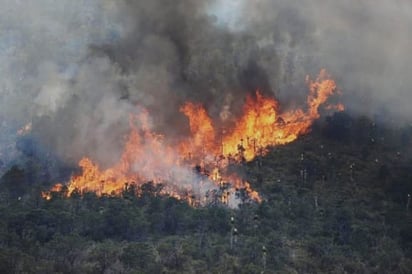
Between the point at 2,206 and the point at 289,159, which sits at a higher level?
the point at 289,159

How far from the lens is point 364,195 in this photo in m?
128

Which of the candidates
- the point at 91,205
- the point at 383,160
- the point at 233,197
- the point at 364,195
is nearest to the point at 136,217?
the point at 91,205

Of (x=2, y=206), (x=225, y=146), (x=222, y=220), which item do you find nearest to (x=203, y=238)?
(x=222, y=220)

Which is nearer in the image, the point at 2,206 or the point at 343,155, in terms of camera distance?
the point at 2,206

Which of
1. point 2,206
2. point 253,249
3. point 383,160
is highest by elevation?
point 383,160

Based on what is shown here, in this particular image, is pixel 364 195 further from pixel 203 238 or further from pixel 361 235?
pixel 203 238

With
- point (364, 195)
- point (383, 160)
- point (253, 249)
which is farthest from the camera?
point (383, 160)

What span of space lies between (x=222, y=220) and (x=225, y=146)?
137 feet

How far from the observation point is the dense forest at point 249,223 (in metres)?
94.1

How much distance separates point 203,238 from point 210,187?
26.6 meters

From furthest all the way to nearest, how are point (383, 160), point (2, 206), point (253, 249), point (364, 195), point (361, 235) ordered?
point (383, 160)
point (364, 195)
point (2, 206)
point (361, 235)
point (253, 249)

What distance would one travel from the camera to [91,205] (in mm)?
119000

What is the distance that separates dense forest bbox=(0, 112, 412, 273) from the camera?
94125mm

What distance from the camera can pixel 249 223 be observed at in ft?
365
